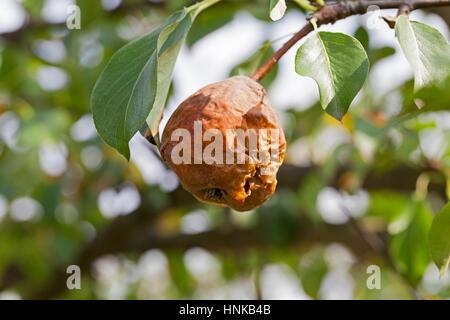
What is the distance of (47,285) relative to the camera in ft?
10.7

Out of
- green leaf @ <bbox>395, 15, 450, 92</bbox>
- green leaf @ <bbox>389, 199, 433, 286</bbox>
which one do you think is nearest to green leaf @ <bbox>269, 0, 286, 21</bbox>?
green leaf @ <bbox>395, 15, 450, 92</bbox>

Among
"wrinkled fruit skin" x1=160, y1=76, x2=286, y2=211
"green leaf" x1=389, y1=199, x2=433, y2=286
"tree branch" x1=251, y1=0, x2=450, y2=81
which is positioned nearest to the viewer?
"wrinkled fruit skin" x1=160, y1=76, x2=286, y2=211

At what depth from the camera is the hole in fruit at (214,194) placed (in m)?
0.85

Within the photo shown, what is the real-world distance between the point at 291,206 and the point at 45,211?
1.19 metres

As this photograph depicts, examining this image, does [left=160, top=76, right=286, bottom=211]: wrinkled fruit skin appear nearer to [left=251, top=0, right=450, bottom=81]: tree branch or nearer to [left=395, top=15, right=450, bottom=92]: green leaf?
[left=251, top=0, right=450, bottom=81]: tree branch

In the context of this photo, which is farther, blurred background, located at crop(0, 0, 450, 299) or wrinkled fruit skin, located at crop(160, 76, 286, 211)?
blurred background, located at crop(0, 0, 450, 299)

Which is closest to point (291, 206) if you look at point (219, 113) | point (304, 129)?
point (304, 129)

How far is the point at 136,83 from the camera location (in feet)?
2.81

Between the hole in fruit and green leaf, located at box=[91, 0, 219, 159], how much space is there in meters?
0.13

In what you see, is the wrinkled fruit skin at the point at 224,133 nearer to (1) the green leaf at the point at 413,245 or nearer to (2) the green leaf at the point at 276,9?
(2) the green leaf at the point at 276,9

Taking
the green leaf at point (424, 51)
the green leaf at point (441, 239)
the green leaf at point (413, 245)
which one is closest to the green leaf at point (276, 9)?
the green leaf at point (424, 51)

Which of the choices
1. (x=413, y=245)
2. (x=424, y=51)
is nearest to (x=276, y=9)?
(x=424, y=51)

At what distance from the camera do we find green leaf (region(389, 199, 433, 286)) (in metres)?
1.49

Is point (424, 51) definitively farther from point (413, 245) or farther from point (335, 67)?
point (413, 245)
